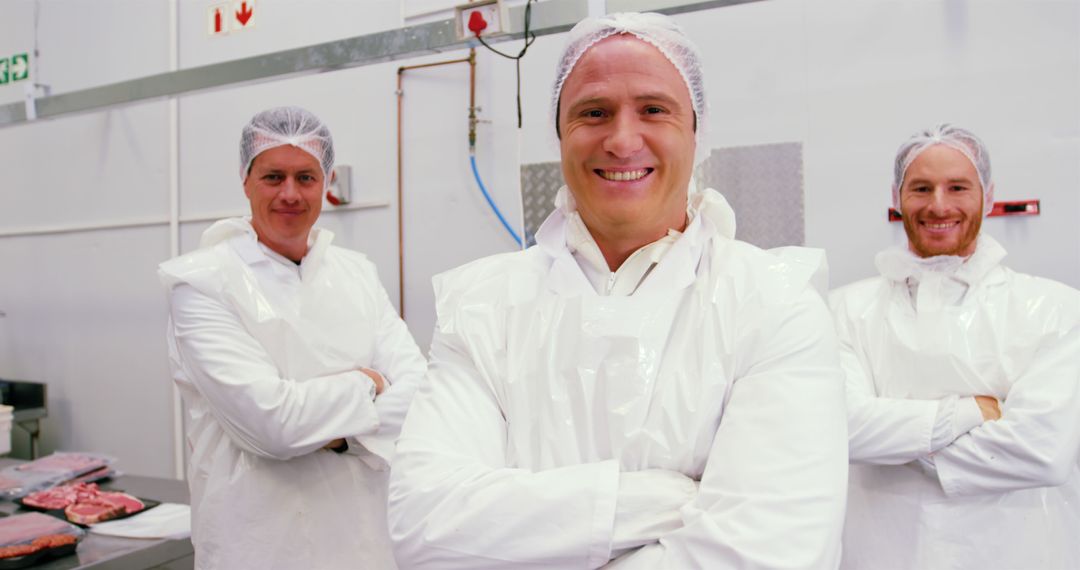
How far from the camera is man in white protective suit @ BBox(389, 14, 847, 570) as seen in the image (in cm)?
94

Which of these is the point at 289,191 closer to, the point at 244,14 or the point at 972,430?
the point at 972,430

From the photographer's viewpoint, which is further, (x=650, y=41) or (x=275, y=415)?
(x=275, y=415)

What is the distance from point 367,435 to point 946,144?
161 centimetres

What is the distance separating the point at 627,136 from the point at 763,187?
1.57 metres

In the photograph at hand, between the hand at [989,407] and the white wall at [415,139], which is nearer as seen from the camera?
the hand at [989,407]

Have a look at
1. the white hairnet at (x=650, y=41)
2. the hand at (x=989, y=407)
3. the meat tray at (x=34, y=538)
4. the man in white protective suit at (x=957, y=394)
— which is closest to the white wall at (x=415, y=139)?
the white hairnet at (x=650, y=41)

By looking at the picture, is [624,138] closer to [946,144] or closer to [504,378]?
[504,378]

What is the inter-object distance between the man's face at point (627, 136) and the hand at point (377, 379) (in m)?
0.96

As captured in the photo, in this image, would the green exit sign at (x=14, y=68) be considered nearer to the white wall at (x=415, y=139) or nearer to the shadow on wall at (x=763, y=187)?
the white wall at (x=415, y=139)

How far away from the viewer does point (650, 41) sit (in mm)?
1105

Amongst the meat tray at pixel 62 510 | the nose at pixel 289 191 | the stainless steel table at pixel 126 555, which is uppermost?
the nose at pixel 289 191

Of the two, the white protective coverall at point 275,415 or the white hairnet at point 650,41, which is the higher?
the white hairnet at point 650,41

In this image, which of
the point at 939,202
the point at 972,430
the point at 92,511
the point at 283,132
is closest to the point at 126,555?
the point at 92,511

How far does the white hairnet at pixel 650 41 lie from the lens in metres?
1.11
